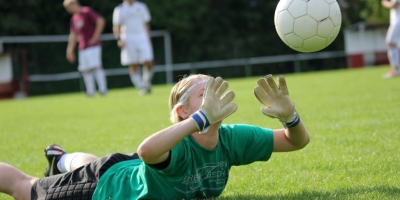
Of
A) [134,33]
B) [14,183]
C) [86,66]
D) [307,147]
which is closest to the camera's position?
[14,183]

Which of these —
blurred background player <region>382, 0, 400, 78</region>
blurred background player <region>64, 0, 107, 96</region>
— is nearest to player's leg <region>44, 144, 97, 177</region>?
blurred background player <region>64, 0, 107, 96</region>

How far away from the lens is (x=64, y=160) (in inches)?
165

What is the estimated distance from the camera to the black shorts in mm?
3377

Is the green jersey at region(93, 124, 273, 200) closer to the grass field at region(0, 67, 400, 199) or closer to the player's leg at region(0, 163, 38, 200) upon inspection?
the grass field at region(0, 67, 400, 199)

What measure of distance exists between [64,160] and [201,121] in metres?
1.54

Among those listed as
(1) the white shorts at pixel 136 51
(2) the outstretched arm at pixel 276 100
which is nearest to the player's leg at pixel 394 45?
(1) the white shorts at pixel 136 51

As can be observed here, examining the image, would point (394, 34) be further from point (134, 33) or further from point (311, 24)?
point (311, 24)

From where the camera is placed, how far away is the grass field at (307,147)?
3650mm

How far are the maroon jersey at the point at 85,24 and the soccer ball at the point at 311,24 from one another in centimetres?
1055

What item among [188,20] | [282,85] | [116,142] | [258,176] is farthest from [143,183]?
[188,20]

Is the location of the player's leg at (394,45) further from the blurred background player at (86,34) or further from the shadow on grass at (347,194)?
the shadow on grass at (347,194)

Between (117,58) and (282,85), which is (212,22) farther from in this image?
(282,85)

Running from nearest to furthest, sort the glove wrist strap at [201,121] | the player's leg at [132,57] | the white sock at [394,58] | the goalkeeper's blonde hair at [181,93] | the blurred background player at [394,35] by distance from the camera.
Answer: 1. the glove wrist strap at [201,121]
2. the goalkeeper's blonde hair at [181,93]
3. the blurred background player at [394,35]
4. the white sock at [394,58]
5. the player's leg at [132,57]

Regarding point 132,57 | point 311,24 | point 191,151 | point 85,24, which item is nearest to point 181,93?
point 191,151
